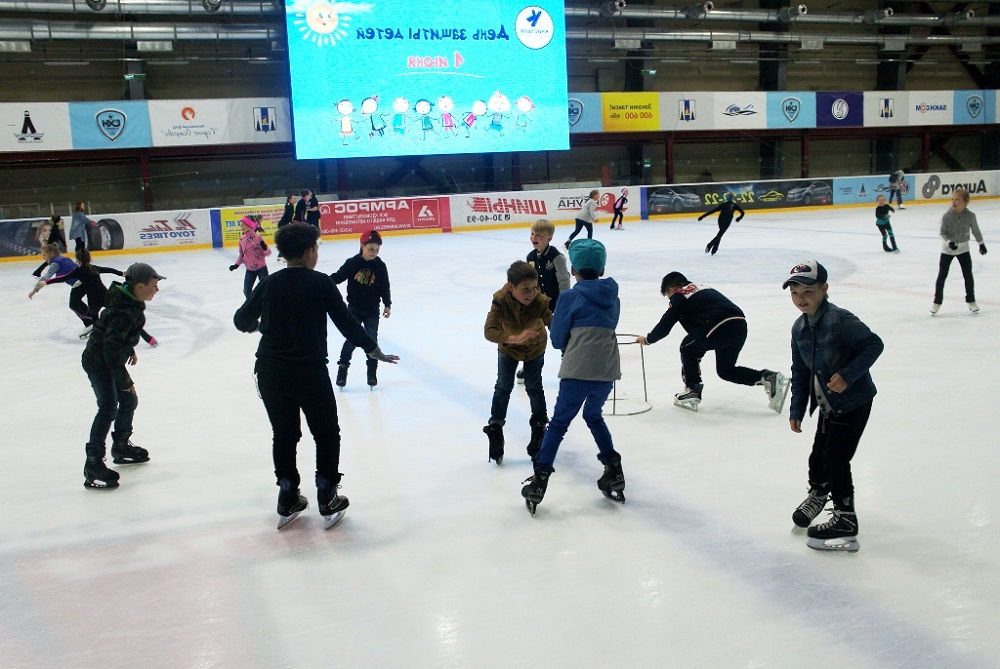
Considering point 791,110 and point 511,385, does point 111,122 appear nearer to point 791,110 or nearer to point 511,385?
point 511,385

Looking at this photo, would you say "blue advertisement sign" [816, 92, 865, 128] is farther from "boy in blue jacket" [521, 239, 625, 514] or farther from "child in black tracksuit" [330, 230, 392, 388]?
"boy in blue jacket" [521, 239, 625, 514]

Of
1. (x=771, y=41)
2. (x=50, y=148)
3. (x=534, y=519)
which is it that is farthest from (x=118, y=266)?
(x=771, y=41)

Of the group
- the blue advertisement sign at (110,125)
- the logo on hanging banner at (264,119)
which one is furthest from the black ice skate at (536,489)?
the logo on hanging banner at (264,119)

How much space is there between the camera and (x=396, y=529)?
4.14 meters

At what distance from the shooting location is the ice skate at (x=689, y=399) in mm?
6035

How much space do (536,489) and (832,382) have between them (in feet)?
4.82

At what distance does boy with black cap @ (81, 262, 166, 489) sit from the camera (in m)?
4.78

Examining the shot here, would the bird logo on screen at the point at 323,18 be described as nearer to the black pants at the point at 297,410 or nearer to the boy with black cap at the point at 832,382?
the black pants at the point at 297,410

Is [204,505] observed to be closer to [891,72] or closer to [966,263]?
[966,263]

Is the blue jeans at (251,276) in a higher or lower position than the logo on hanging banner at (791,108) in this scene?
lower

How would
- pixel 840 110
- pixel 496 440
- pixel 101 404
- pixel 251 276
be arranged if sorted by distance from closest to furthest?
A: pixel 101 404, pixel 496 440, pixel 251 276, pixel 840 110

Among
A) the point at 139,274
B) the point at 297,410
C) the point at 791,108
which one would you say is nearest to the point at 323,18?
the point at 791,108

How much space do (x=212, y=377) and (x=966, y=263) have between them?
24.4ft

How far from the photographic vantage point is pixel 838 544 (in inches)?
144
